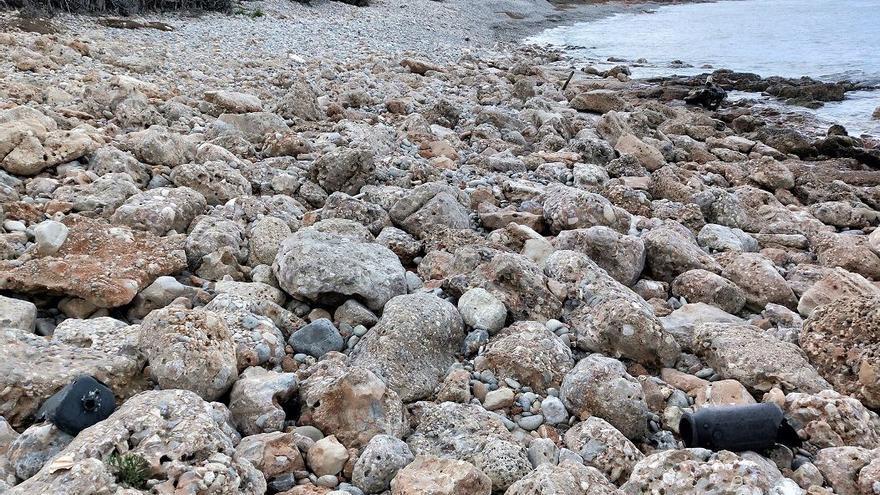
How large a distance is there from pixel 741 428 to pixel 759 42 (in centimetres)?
3753

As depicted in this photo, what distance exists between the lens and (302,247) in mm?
4621

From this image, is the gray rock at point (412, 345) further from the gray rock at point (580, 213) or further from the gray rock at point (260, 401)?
the gray rock at point (580, 213)

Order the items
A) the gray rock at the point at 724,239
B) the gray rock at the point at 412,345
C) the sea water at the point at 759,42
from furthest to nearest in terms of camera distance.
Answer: the sea water at the point at 759,42
the gray rock at the point at 724,239
the gray rock at the point at 412,345

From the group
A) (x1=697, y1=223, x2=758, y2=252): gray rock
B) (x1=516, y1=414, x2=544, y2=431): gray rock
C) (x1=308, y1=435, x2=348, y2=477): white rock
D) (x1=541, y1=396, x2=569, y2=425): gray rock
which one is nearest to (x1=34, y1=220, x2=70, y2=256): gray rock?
(x1=308, y1=435, x2=348, y2=477): white rock

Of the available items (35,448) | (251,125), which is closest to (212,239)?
(35,448)

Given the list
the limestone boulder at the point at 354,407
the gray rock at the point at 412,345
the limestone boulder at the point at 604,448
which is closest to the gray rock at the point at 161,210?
the gray rock at the point at 412,345

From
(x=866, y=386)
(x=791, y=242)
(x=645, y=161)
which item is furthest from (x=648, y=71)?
(x=866, y=386)

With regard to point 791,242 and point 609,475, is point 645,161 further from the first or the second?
point 609,475

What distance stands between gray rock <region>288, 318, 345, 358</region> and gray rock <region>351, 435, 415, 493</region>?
3.72 ft

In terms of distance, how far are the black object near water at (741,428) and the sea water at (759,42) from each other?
15.8 metres

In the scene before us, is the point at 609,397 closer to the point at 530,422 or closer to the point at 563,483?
the point at 530,422

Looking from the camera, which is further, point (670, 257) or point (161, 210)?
point (670, 257)

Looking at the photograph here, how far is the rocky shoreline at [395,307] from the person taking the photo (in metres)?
2.97

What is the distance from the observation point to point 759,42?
3509cm
